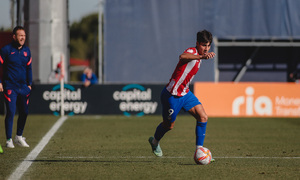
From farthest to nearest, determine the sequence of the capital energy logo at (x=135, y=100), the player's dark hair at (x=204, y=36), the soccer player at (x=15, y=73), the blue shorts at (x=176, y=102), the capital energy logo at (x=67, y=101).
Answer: the capital energy logo at (x=135, y=100)
the capital energy logo at (x=67, y=101)
the soccer player at (x=15, y=73)
the blue shorts at (x=176, y=102)
the player's dark hair at (x=204, y=36)

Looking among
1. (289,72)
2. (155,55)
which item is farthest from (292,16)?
(155,55)

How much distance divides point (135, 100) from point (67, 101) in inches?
86.0

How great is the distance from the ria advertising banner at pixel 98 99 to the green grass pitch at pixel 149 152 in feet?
8.86

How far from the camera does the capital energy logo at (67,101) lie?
19609 mm

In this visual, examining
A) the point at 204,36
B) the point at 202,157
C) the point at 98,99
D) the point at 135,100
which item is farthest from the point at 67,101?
the point at 204,36

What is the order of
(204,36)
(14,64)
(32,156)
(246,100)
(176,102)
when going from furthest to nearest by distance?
(246,100), (14,64), (32,156), (176,102), (204,36)

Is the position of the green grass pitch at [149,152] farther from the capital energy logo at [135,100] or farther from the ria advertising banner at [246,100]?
the ria advertising banner at [246,100]

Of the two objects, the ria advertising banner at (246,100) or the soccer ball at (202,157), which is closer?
the soccer ball at (202,157)

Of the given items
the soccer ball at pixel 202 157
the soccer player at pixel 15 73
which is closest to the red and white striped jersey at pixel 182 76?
the soccer ball at pixel 202 157

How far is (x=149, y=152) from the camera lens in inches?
396

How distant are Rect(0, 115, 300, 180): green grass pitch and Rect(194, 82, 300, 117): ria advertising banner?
3.24 metres

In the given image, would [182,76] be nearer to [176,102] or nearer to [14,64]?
[176,102]

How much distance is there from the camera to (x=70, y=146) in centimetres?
1086

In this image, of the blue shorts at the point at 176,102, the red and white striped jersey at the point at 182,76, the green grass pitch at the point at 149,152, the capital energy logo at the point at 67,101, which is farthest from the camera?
the capital energy logo at the point at 67,101
